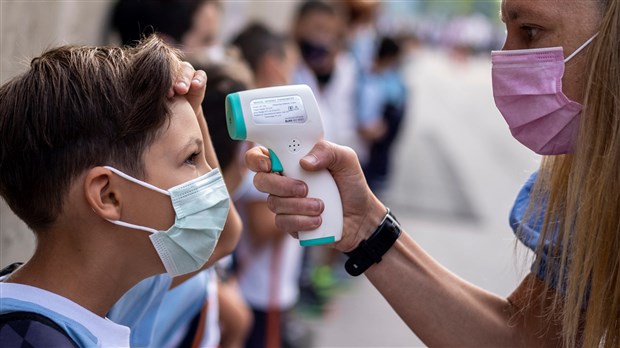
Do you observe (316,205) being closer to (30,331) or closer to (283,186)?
(283,186)

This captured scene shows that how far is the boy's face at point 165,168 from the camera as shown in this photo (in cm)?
176

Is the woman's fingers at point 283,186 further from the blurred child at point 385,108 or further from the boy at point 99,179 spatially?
the blurred child at point 385,108

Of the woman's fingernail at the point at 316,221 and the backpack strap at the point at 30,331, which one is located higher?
the woman's fingernail at the point at 316,221

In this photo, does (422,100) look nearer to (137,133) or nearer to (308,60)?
(308,60)

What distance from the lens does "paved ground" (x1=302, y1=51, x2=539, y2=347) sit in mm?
5719

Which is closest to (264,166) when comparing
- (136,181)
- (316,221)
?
(316,221)

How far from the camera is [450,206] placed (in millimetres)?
9438

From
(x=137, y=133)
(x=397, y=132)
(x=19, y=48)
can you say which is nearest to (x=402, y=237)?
(x=137, y=133)

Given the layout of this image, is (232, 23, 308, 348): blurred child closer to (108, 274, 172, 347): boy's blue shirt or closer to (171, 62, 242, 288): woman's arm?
(171, 62, 242, 288): woman's arm

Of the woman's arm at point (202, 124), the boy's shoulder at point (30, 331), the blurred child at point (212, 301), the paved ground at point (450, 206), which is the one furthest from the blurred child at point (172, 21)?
the boy's shoulder at point (30, 331)

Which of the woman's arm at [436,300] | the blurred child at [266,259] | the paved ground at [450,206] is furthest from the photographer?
the paved ground at [450,206]

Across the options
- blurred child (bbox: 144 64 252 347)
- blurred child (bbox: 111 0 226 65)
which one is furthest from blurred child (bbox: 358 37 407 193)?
blurred child (bbox: 144 64 252 347)

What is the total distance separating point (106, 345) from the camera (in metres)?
1.71

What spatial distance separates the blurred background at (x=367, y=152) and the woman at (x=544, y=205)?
16 centimetres
